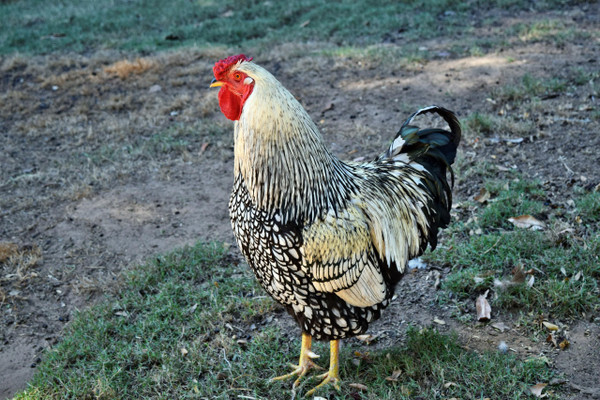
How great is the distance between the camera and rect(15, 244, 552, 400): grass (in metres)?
3.43

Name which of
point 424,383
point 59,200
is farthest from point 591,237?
point 59,200

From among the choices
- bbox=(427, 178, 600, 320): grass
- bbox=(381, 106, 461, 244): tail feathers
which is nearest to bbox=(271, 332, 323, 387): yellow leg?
bbox=(381, 106, 461, 244): tail feathers

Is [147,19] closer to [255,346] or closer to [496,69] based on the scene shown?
[496,69]

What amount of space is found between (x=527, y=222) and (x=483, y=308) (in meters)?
1.11

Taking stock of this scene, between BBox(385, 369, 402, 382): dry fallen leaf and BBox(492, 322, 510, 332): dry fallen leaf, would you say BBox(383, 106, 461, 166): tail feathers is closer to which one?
BBox(492, 322, 510, 332): dry fallen leaf

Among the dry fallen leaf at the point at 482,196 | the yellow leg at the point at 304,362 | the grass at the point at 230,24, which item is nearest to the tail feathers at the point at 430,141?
the yellow leg at the point at 304,362

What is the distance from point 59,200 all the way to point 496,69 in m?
5.80

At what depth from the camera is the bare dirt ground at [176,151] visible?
168 inches

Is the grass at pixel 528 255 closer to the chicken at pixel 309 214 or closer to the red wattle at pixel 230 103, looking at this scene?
the chicken at pixel 309 214

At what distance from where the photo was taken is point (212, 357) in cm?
384

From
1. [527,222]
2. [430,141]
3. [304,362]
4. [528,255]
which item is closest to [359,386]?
[304,362]

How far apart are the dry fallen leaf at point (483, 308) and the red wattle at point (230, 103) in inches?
88.7

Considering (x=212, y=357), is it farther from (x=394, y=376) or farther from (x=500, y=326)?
(x=500, y=326)

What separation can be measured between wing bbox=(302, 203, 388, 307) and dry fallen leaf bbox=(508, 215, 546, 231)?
6.45 ft
